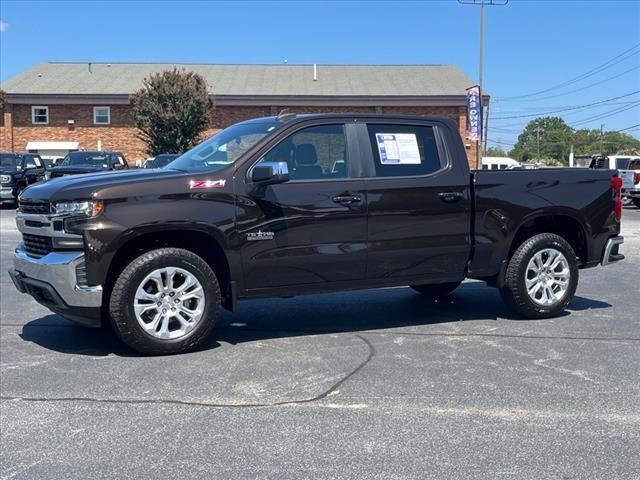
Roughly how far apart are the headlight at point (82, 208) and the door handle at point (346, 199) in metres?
1.93

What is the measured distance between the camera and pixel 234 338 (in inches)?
251

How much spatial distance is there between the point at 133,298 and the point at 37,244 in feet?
3.16

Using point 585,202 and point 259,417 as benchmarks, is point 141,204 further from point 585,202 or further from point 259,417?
point 585,202

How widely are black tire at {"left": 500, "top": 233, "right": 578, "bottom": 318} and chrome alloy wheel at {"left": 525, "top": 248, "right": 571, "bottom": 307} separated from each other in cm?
3

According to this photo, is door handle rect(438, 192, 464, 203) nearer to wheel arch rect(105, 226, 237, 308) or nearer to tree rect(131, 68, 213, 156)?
wheel arch rect(105, 226, 237, 308)

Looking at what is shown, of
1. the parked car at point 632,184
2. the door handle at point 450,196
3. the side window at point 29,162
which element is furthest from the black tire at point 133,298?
the parked car at point 632,184

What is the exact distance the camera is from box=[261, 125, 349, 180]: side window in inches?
239

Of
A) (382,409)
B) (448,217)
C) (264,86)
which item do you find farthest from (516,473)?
(264,86)

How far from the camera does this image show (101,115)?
38719 mm

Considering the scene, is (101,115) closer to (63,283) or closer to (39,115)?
(39,115)

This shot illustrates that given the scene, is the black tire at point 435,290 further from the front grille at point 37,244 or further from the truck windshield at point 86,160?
the truck windshield at point 86,160

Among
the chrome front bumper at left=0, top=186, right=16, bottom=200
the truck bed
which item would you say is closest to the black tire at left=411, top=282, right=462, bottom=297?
the truck bed

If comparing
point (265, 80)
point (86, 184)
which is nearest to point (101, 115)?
point (265, 80)

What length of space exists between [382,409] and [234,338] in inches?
85.9
